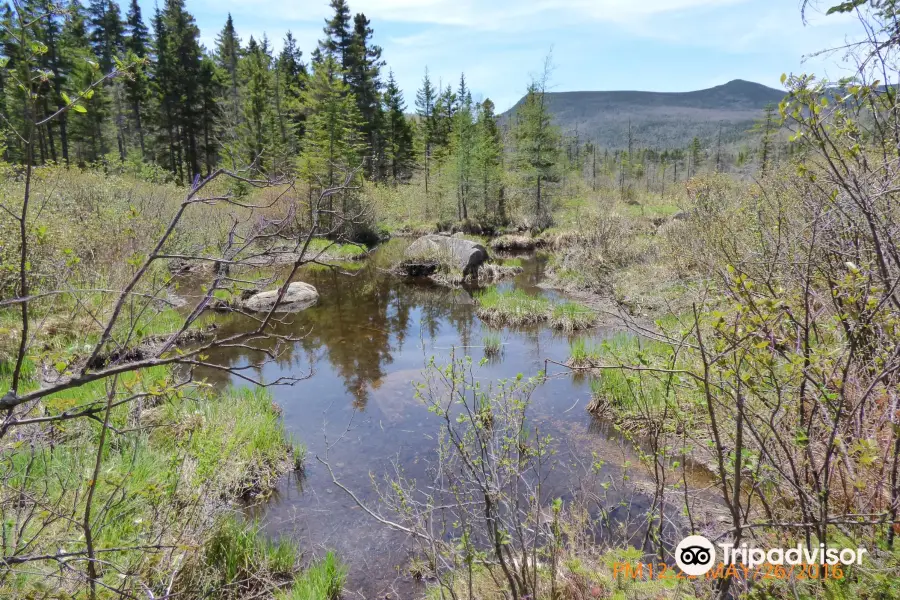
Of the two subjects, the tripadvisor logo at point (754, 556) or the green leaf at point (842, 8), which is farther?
the green leaf at point (842, 8)

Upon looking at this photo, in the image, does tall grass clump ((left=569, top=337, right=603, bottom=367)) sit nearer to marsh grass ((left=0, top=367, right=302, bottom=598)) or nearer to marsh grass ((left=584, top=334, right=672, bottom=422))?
marsh grass ((left=584, top=334, right=672, bottom=422))

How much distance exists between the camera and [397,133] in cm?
4362

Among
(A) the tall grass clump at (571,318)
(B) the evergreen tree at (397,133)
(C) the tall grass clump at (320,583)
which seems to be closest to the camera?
(C) the tall grass clump at (320,583)

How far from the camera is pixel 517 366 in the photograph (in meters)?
8.09

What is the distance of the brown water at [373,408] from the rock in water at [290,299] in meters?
0.40

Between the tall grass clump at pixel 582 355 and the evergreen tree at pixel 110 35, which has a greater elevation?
the evergreen tree at pixel 110 35

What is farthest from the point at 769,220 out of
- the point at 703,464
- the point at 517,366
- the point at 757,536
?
the point at 757,536

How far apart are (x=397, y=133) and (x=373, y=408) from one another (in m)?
40.9

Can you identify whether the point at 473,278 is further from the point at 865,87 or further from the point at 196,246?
the point at 865,87

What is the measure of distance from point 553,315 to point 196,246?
35.6ft

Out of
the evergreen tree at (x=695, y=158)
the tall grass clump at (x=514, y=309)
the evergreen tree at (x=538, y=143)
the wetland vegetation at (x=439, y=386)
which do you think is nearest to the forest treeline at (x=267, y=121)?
the evergreen tree at (x=538, y=143)

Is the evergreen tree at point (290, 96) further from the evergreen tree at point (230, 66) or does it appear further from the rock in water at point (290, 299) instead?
the rock in water at point (290, 299)

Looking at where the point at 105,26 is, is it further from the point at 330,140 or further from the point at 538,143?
the point at 538,143

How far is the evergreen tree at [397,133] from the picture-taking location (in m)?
42.9
